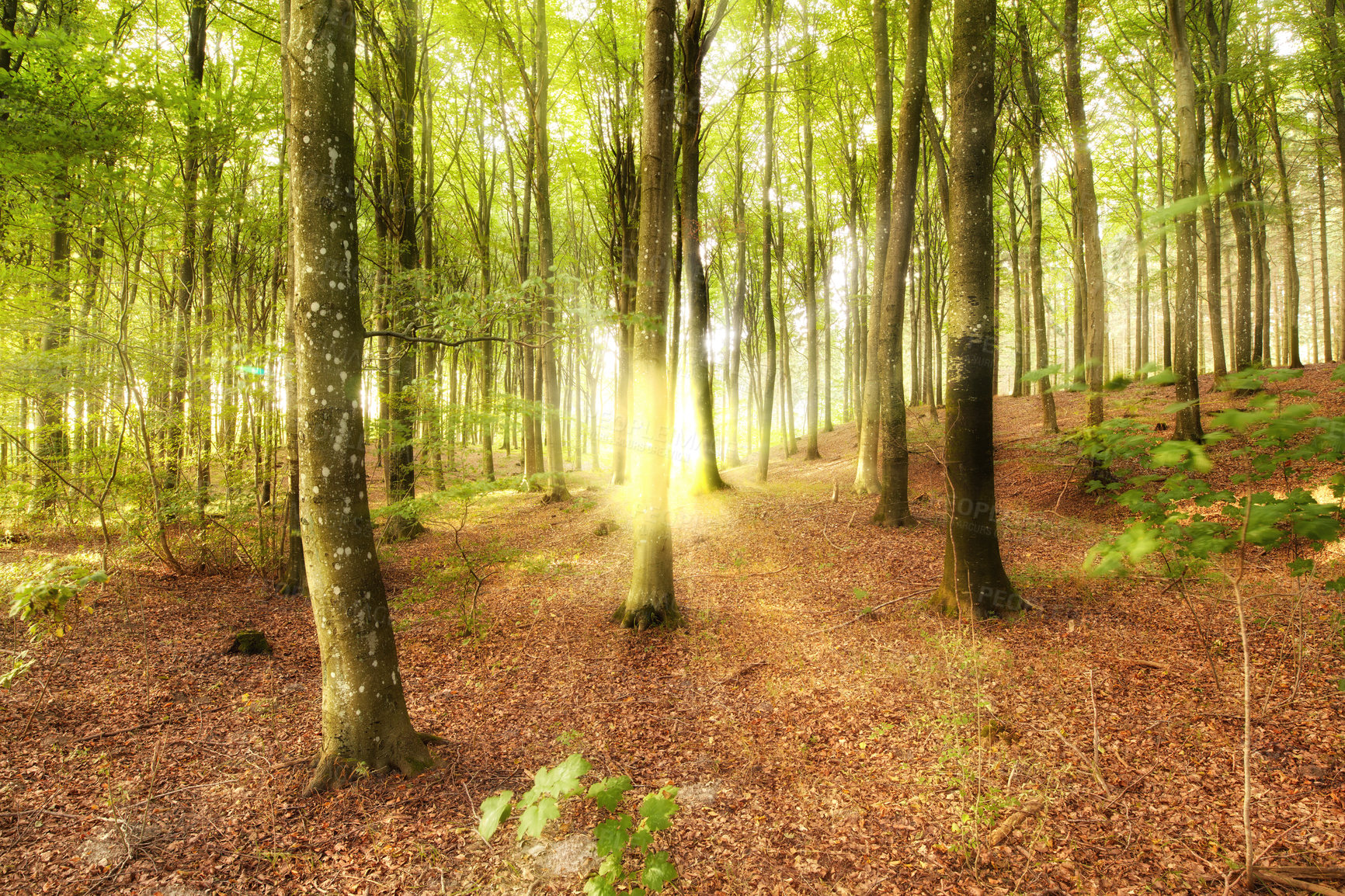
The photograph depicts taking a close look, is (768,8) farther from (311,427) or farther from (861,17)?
(311,427)

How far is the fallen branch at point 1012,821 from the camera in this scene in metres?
2.88

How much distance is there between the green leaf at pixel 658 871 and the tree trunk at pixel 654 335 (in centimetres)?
383

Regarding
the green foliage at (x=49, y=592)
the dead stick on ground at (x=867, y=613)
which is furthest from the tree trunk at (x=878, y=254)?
the green foliage at (x=49, y=592)

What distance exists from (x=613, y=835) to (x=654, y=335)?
456 centimetres

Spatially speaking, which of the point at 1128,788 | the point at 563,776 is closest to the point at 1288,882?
the point at 1128,788

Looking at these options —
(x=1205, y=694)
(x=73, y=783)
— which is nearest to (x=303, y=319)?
(x=73, y=783)

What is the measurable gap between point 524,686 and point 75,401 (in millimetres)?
7751

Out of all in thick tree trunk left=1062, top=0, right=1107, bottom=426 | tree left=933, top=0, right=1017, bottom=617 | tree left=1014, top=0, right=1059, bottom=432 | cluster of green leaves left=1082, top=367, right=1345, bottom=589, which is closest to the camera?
cluster of green leaves left=1082, top=367, right=1345, bottom=589

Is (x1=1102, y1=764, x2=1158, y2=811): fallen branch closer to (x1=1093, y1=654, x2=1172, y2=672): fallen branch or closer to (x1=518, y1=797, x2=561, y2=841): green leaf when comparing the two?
(x1=1093, y1=654, x2=1172, y2=672): fallen branch

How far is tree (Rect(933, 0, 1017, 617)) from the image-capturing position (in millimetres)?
5441

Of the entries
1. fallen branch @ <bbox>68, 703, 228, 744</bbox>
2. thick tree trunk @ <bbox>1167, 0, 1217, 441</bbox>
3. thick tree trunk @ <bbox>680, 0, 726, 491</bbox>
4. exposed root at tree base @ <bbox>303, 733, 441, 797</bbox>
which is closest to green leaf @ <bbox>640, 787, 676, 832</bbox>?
exposed root at tree base @ <bbox>303, 733, 441, 797</bbox>

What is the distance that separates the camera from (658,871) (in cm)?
213

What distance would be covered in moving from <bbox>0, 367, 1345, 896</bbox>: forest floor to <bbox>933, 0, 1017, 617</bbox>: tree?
1.94ft

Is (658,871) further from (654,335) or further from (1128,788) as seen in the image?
(654,335)
